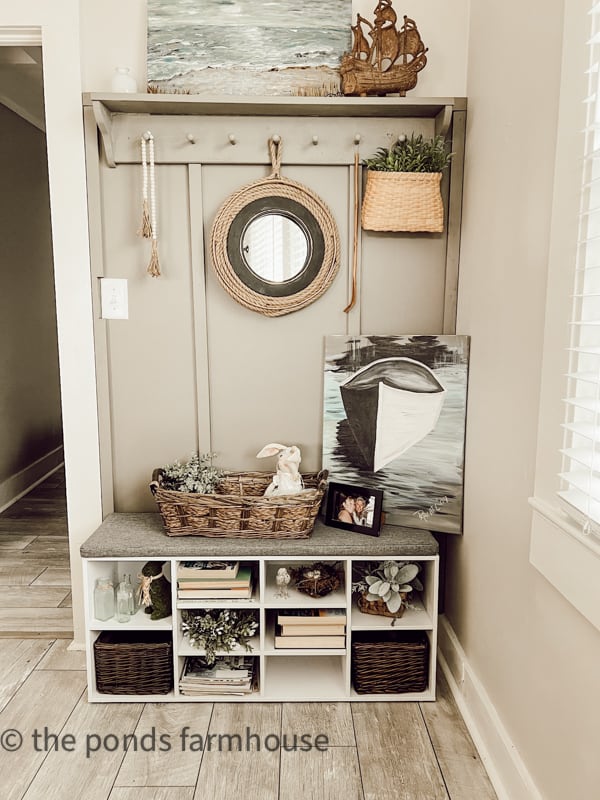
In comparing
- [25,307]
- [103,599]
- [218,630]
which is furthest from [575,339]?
[25,307]

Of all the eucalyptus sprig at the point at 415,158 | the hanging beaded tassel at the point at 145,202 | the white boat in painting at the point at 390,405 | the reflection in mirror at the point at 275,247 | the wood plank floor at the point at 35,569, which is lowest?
the wood plank floor at the point at 35,569

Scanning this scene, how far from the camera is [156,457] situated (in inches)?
92.5

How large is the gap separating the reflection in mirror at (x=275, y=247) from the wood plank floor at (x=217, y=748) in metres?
1.47

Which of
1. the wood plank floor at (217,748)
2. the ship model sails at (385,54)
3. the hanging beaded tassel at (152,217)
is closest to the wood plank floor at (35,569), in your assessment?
the wood plank floor at (217,748)

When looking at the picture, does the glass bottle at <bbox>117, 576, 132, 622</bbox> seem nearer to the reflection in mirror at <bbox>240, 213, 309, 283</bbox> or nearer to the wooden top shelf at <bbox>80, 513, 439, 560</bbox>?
the wooden top shelf at <bbox>80, 513, 439, 560</bbox>

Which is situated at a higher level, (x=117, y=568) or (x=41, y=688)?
(x=117, y=568)

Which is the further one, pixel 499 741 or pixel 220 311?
pixel 220 311

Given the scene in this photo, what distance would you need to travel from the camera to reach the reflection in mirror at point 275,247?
2209 millimetres

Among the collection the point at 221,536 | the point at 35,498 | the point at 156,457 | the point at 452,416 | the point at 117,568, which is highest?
the point at 452,416

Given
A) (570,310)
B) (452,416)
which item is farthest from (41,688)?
(570,310)

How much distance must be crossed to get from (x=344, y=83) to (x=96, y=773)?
2.26 m

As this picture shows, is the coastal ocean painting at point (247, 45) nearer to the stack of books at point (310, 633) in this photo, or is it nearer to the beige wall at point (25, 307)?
the stack of books at point (310, 633)

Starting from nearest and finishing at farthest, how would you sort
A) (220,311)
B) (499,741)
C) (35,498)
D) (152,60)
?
(499,741) → (152,60) → (220,311) → (35,498)

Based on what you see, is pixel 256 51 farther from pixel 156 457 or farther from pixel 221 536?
pixel 221 536
